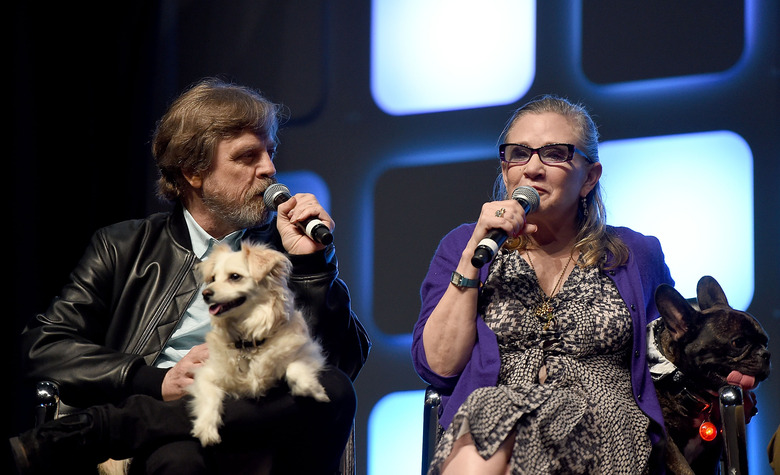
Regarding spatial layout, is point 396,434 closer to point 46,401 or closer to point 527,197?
→ point 527,197

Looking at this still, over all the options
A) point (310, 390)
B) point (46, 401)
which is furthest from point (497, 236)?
point (46, 401)

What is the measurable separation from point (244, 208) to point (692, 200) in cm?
166

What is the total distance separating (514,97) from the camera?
342 cm

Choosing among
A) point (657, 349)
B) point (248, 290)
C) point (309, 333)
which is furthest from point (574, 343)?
point (248, 290)

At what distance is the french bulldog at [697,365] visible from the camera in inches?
82.8

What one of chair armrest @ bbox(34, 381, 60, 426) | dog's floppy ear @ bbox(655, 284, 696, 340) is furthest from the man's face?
dog's floppy ear @ bbox(655, 284, 696, 340)

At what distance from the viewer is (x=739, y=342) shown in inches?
83.0

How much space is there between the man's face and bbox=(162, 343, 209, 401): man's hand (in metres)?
0.51

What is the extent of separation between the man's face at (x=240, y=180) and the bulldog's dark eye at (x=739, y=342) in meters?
1.31

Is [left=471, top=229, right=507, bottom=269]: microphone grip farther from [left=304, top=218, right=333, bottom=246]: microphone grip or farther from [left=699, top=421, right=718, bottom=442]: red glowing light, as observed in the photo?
[left=699, top=421, right=718, bottom=442]: red glowing light

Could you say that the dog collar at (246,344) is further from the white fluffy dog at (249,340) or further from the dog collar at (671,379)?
the dog collar at (671,379)

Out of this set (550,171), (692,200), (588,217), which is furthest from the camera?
(692,200)

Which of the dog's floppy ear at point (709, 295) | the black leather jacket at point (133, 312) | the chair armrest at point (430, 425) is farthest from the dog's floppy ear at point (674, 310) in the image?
the black leather jacket at point (133, 312)

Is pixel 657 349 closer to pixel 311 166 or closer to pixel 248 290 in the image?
pixel 248 290
